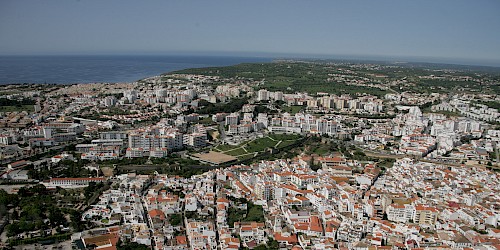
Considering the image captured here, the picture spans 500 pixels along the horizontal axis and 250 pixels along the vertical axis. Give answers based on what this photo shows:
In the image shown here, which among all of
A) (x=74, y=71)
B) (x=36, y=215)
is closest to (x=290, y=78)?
(x=36, y=215)

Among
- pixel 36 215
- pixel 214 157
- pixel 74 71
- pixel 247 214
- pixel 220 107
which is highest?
pixel 74 71

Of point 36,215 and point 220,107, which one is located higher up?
point 220,107

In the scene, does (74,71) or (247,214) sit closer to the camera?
(247,214)

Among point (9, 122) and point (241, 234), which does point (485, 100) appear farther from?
point (9, 122)

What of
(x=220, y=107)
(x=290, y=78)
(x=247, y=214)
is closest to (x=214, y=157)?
(x=247, y=214)

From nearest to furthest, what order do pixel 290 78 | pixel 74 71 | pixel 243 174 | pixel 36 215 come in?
pixel 36 215 < pixel 243 174 < pixel 290 78 < pixel 74 71

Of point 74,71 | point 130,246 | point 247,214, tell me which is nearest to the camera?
point 130,246

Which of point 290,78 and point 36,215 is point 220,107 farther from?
point 290,78

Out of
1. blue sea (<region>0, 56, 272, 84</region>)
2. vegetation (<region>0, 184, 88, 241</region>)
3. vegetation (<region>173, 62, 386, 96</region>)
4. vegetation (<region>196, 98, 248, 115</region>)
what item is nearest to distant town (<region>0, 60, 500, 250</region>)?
vegetation (<region>0, 184, 88, 241</region>)

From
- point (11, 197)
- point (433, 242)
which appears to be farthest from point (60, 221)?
point (433, 242)
